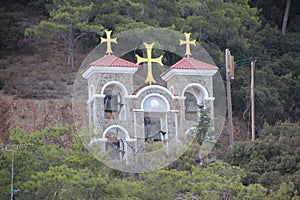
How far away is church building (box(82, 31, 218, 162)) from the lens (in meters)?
39.4

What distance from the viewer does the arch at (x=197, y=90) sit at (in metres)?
41.5

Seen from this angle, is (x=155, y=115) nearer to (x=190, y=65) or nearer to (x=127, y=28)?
(x=190, y=65)

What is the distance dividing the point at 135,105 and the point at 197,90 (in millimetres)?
3995

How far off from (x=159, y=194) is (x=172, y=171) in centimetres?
162

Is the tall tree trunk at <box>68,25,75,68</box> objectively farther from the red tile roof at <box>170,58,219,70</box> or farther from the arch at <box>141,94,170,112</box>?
the arch at <box>141,94,170,112</box>

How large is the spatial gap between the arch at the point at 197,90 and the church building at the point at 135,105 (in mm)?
50

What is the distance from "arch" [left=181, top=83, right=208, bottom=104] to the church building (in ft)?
0.17

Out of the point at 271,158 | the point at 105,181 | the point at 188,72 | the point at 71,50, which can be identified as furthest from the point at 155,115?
the point at 71,50

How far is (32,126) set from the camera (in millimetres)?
43125

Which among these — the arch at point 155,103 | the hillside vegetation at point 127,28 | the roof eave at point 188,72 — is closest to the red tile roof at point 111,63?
the arch at point 155,103

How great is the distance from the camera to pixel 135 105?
3997 cm

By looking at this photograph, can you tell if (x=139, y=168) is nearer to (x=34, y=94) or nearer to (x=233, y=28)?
(x=34, y=94)

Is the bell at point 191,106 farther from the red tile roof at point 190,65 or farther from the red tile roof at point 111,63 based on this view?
the red tile roof at point 111,63

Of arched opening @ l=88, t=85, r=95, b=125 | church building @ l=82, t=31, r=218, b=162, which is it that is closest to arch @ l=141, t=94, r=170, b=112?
church building @ l=82, t=31, r=218, b=162
